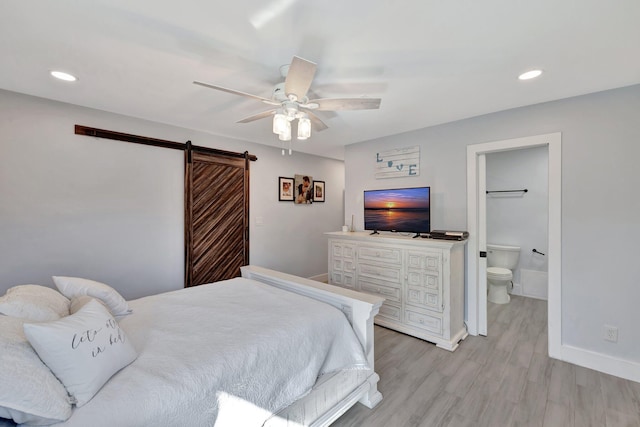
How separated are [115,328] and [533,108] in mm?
3660

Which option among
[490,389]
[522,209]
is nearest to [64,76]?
[490,389]

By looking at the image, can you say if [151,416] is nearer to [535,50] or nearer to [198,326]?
[198,326]

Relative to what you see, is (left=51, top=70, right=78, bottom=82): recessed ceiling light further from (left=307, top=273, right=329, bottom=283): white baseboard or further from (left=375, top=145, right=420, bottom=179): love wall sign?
(left=307, top=273, right=329, bottom=283): white baseboard

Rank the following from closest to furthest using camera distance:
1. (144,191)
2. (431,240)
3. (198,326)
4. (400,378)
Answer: (198,326) < (400,378) < (431,240) < (144,191)

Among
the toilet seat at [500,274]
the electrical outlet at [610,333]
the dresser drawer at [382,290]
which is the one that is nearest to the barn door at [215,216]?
the dresser drawer at [382,290]

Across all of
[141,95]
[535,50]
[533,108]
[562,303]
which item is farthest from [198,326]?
[533,108]

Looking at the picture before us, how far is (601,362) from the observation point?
2.25 m

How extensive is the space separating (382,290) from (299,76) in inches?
97.3

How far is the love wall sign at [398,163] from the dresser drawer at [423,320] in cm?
168

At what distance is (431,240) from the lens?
9.16ft

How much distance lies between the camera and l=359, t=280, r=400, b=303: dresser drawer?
9.83 feet

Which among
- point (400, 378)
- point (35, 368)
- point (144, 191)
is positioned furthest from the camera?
point (144, 191)

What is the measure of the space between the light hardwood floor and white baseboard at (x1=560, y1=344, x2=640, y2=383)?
6 centimetres

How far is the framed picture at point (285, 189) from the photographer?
4.34 meters
